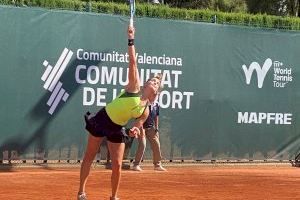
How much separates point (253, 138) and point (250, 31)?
2155mm

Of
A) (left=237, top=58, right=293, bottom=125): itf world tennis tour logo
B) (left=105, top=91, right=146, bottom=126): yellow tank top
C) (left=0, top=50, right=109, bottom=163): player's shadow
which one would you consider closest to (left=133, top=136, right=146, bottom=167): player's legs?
(left=0, top=50, right=109, bottom=163): player's shadow

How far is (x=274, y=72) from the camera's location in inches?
566

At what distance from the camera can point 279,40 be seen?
14492 millimetres

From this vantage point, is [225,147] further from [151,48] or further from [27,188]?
[27,188]

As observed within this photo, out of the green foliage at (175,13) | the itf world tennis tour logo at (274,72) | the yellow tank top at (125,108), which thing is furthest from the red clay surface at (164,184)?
the green foliage at (175,13)

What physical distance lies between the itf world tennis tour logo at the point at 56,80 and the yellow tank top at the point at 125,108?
455cm

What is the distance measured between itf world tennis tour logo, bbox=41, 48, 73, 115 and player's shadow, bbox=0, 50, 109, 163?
0.06 m

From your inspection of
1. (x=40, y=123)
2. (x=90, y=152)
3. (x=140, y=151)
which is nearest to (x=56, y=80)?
(x=40, y=123)

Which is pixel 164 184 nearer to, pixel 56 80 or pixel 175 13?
pixel 56 80

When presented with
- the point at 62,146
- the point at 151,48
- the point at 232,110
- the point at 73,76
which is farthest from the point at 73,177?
the point at 232,110

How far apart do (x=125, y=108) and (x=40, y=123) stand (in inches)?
185

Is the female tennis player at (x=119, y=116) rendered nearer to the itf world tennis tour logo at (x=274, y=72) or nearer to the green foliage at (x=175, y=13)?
the itf world tennis tour logo at (x=274, y=72)

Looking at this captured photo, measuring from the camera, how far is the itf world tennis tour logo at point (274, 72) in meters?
14.1

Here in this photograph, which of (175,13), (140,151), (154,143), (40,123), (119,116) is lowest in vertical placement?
(140,151)
